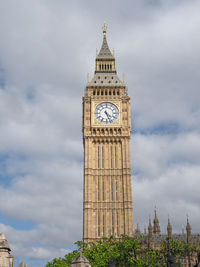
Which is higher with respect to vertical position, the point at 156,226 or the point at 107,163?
the point at 107,163

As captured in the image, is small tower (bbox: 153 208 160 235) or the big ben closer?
the big ben

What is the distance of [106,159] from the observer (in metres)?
64.9

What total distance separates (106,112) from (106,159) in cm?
838

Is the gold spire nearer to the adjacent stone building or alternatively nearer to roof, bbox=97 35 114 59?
roof, bbox=97 35 114 59

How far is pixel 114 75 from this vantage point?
73.2 meters

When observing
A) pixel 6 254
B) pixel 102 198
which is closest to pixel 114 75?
pixel 102 198

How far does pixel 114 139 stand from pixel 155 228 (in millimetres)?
26273

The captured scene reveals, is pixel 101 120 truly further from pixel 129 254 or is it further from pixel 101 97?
pixel 129 254

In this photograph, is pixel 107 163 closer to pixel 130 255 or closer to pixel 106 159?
pixel 106 159

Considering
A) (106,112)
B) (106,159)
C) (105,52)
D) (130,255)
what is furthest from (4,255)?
(105,52)

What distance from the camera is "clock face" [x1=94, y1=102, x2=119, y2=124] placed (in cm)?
6688

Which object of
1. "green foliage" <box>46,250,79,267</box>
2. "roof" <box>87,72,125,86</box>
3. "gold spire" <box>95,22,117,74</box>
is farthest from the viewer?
"gold spire" <box>95,22,117,74</box>

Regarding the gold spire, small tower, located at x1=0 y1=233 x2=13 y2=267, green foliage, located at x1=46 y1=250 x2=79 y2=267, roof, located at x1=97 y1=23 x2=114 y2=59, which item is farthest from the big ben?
small tower, located at x1=0 y1=233 x2=13 y2=267

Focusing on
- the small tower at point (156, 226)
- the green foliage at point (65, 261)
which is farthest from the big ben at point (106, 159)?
the small tower at point (156, 226)
